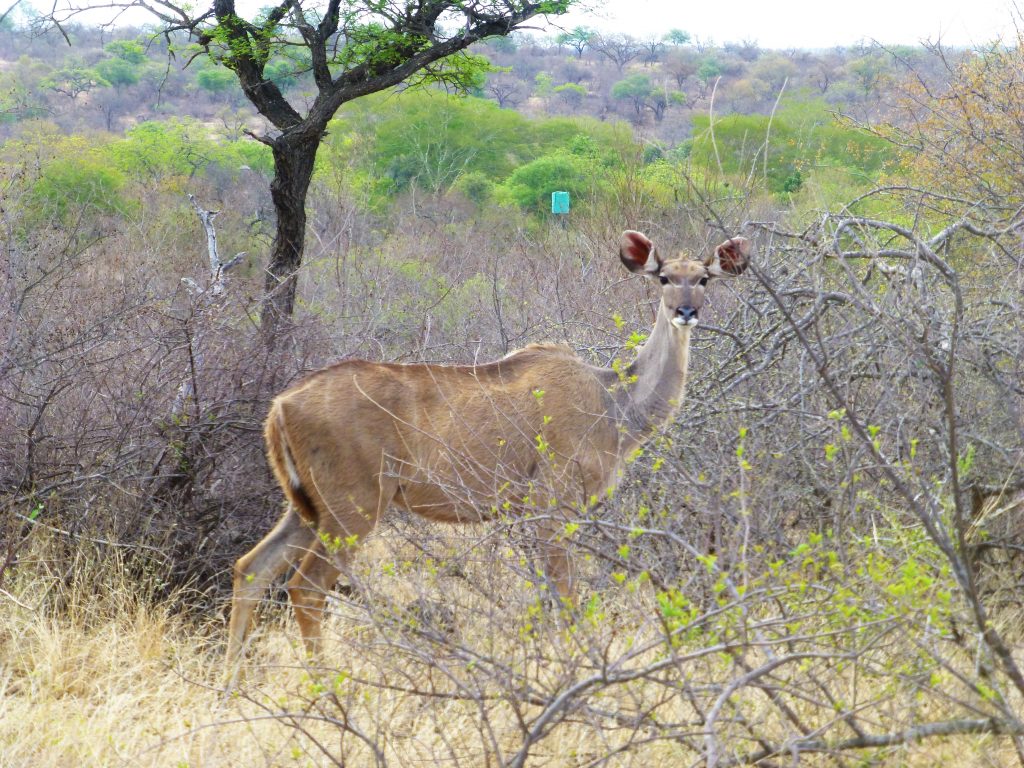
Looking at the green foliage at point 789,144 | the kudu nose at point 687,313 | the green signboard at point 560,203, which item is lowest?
the green foliage at point 789,144

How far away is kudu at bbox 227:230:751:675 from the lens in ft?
17.0

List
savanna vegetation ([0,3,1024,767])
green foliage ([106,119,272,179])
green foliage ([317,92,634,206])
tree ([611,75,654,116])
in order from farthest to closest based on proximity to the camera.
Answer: tree ([611,75,654,116]), green foliage ([317,92,634,206]), green foliage ([106,119,272,179]), savanna vegetation ([0,3,1024,767])

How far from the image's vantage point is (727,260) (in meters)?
5.30

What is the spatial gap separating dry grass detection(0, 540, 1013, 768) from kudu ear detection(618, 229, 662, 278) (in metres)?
1.69

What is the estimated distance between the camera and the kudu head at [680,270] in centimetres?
535

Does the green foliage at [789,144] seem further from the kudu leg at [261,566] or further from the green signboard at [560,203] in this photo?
the kudu leg at [261,566]

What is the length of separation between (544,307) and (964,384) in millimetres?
5457

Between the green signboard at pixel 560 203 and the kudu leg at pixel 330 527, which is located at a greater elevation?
the kudu leg at pixel 330 527

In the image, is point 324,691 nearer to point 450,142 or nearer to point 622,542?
point 622,542

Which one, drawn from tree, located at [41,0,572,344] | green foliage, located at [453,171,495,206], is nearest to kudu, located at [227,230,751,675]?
tree, located at [41,0,572,344]

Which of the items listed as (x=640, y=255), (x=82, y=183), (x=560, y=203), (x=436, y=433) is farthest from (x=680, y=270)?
(x=82, y=183)

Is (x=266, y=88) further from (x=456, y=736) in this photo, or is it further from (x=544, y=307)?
(x=456, y=736)

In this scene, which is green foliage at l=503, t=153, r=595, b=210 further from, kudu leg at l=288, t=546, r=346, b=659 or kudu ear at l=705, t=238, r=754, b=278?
kudu leg at l=288, t=546, r=346, b=659

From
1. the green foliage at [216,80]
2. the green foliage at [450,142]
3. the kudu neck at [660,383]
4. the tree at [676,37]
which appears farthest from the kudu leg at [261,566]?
the tree at [676,37]
